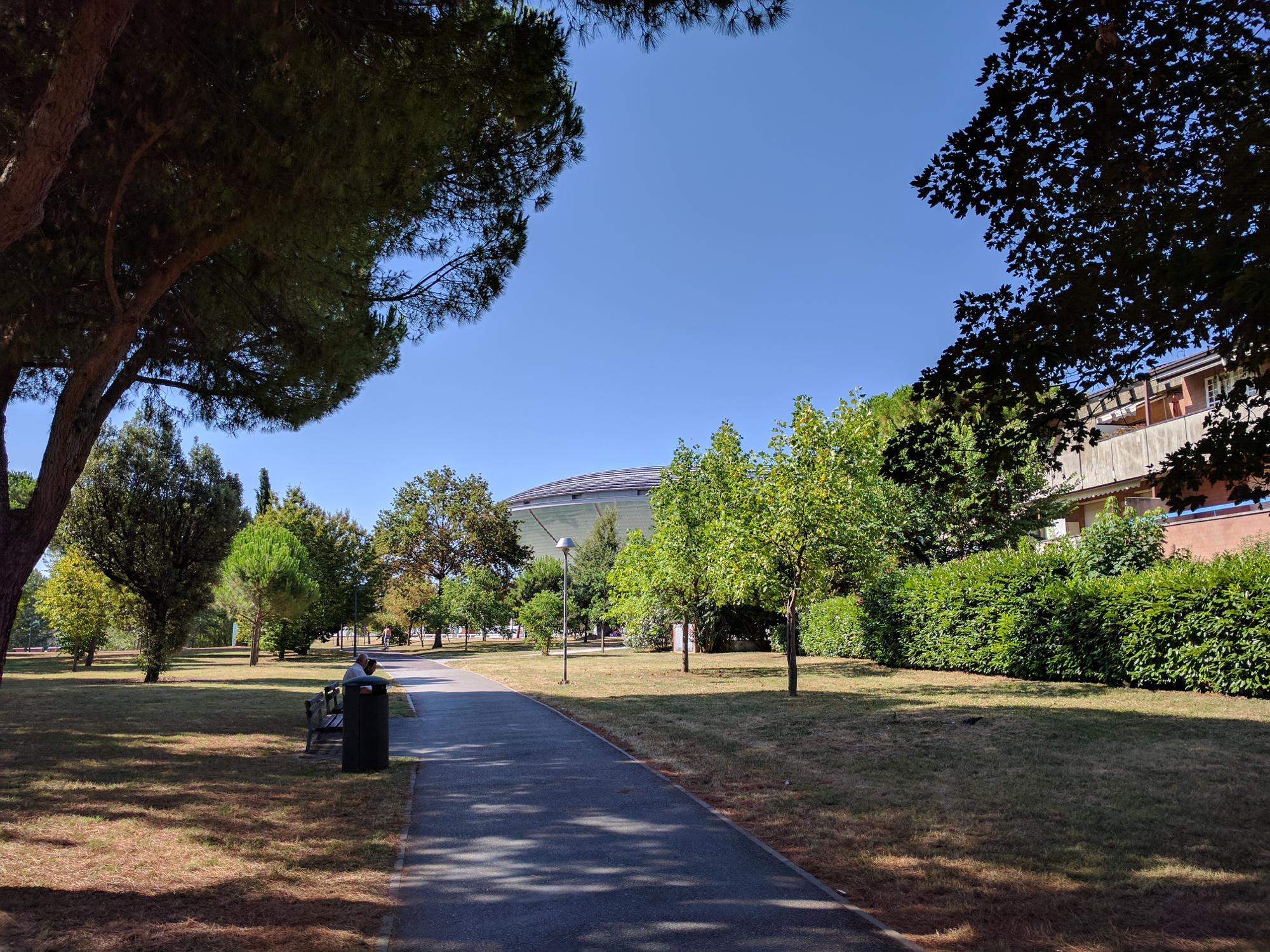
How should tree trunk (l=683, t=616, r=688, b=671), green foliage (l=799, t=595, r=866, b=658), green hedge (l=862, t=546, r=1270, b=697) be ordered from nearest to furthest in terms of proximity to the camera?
green hedge (l=862, t=546, r=1270, b=697), tree trunk (l=683, t=616, r=688, b=671), green foliage (l=799, t=595, r=866, b=658)

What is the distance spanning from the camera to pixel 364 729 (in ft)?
28.3

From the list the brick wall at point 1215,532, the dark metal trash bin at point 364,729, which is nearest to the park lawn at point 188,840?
the dark metal trash bin at point 364,729

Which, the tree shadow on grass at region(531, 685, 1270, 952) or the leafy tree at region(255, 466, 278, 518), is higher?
the leafy tree at region(255, 466, 278, 518)

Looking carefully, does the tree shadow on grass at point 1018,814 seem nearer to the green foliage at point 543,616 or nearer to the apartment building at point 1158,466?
the apartment building at point 1158,466

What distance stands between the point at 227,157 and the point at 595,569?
49.5 metres

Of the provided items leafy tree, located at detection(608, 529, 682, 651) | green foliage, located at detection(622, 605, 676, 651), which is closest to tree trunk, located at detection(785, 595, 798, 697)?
leafy tree, located at detection(608, 529, 682, 651)

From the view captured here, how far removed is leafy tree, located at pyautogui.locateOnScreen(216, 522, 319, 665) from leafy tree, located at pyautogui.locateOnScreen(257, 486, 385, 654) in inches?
259

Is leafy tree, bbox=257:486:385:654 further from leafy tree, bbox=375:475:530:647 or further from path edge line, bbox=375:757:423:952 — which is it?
path edge line, bbox=375:757:423:952

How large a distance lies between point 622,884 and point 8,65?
8160 mm

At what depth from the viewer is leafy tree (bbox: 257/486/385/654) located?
46.1 meters

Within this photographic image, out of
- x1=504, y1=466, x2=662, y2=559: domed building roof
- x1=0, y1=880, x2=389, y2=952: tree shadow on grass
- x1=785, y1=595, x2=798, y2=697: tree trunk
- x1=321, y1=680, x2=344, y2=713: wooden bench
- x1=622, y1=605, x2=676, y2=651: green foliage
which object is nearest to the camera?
x1=0, y1=880, x2=389, y2=952: tree shadow on grass

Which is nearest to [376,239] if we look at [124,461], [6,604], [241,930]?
[6,604]

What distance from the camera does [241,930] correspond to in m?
4.20

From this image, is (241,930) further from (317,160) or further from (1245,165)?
(1245,165)
